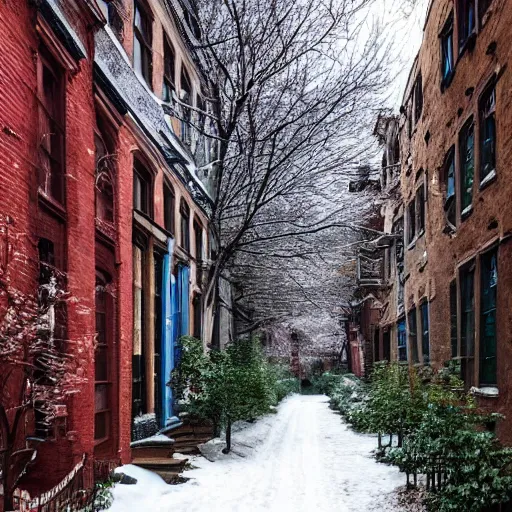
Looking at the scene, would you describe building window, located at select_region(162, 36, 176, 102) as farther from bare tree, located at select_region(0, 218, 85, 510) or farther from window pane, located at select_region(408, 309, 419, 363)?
bare tree, located at select_region(0, 218, 85, 510)

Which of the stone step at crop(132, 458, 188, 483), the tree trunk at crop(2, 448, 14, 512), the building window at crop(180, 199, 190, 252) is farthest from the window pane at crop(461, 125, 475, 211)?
the tree trunk at crop(2, 448, 14, 512)

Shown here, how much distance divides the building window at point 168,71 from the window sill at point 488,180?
23.7ft

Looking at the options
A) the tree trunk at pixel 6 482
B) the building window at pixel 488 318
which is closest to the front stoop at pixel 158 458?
the building window at pixel 488 318

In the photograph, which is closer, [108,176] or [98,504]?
[98,504]

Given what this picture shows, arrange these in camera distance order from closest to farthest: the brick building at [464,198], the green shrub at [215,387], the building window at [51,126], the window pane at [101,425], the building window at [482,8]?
the building window at [51,126] < the brick building at [464,198] < the window pane at [101,425] < the building window at [482,8] < the green shrub at [215,387]

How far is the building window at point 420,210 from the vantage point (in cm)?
1552

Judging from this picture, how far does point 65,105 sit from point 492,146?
20.1 ft

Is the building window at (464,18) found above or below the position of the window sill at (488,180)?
above

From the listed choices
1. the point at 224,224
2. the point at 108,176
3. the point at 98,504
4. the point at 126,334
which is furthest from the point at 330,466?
the point at 224,224

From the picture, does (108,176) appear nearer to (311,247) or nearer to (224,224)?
(224,224)

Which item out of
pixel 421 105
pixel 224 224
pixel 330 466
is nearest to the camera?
pixel 330 466

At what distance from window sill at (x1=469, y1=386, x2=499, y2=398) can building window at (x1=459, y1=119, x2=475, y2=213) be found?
2946 millimetres

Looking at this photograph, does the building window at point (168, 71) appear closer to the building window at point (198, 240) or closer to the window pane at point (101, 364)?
the building window at point (198, 240)

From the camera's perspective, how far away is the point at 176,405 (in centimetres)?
1439
